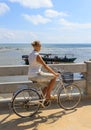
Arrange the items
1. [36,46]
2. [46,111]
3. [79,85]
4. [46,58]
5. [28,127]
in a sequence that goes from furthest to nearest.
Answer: [46,58]
[79,85]
[46,111]
[36,46]
[28,127]

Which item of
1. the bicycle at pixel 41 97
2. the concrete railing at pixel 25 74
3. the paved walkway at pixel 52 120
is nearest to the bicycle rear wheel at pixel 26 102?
the bicycle at pixel 41 97

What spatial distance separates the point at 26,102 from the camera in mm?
7441

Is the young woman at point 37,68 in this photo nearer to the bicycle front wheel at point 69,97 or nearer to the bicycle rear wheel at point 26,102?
the bicycle rear wheel at point 26,102

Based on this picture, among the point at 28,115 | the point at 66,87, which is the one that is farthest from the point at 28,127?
the point at 66,87

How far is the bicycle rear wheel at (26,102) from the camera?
729cm

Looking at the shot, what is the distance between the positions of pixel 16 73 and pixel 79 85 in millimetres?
1778

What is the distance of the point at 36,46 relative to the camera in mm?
7293

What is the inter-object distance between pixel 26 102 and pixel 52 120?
2.34 ft

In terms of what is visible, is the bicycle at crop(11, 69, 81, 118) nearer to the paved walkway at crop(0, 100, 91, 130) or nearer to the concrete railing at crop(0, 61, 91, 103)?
the paved walkway at crop(0, 100, 91, 130)

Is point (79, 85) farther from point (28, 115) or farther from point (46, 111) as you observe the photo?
point (28, 115)

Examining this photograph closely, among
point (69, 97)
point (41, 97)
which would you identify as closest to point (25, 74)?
point (41, 97)

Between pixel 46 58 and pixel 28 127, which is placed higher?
pixel 28 127

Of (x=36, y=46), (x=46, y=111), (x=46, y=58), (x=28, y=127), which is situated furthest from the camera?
(x=46, y=58)

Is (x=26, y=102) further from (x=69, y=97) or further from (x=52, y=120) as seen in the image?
(x=69, y=97)
